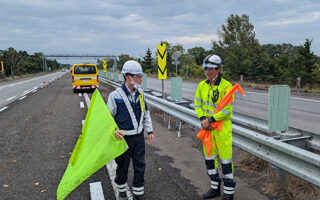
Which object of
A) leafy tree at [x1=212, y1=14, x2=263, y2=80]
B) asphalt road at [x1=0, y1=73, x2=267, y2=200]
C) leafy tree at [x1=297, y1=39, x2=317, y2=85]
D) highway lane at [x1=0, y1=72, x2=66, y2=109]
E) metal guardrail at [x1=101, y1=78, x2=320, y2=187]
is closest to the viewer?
metal guardrail at [x1=101, y1=78, x2=320, y2=187]

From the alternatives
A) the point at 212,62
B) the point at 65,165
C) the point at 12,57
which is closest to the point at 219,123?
the point at 212,62

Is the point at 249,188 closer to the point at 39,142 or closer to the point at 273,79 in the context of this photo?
the point at 39,142

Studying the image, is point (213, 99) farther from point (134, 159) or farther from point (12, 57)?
point (12, 57)

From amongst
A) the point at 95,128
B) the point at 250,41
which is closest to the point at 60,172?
the point at 95,128

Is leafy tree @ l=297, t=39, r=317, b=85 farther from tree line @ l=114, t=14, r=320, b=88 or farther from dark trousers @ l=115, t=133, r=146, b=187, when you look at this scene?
dark trousers @ l=115, t=133, r=146, b=187

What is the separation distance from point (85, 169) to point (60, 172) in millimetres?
1886

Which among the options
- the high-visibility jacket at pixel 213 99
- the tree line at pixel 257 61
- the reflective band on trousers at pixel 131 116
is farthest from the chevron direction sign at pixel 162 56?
the tree line at pixel 257 61

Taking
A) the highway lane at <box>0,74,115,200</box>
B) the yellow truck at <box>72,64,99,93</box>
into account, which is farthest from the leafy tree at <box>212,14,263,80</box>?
the highway lane at <box>0,74,115,200</box>

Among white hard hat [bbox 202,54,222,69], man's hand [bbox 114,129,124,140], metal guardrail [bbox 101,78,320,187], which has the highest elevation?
white hard hat [bbox 202,54,222,69]

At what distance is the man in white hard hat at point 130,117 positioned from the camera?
3248 millimetres

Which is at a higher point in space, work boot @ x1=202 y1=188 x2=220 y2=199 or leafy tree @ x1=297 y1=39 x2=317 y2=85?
leafy tree @ x1=297 y1=39 x2=317 y2=85

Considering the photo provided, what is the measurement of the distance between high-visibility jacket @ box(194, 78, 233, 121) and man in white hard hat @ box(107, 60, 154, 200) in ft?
2.76

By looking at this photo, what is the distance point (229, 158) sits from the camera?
3348 mm

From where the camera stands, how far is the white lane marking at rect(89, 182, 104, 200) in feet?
11.8
